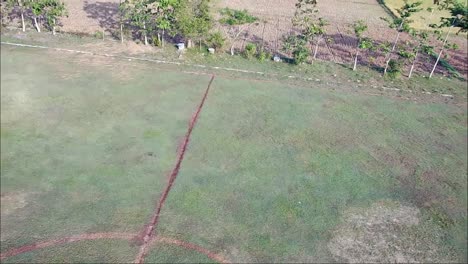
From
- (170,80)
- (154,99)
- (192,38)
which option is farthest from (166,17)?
(154,99)

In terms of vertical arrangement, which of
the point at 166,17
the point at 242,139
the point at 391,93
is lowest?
the point at 242,139

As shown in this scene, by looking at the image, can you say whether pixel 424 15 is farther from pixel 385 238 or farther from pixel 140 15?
pixel 385 238

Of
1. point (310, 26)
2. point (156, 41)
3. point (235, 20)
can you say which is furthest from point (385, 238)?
point (156, 41)

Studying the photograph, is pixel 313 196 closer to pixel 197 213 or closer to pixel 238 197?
pixel 238 197

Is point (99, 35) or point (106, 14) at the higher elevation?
point (106, 14)

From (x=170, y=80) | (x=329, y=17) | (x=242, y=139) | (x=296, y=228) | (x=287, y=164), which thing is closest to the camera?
(x=296, y=228)

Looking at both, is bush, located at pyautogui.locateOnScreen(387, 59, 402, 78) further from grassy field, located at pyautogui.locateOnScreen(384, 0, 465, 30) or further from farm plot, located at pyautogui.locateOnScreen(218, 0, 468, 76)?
grassy field, located at pyautogui.locateOnScreen(384, 0, 465, 30)

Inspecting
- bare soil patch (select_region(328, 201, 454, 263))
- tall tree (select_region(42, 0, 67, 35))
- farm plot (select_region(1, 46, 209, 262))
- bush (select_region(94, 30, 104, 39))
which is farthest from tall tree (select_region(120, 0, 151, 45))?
bare soil patch (select_region(328, 201, 454, 263))
